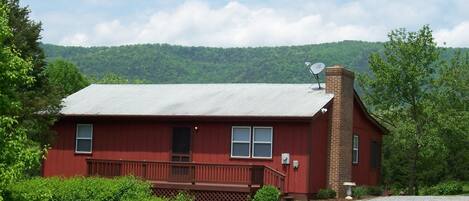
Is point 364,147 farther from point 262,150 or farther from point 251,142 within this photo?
point 251,142

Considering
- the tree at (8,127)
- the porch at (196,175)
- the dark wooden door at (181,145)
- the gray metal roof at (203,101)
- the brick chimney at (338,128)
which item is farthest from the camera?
the brick chimney at (338,128)

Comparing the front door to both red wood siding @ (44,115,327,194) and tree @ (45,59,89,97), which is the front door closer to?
red wood siding @ (44,115,327,194)

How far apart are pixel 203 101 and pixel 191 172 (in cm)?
457

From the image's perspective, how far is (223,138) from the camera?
29.6 meters

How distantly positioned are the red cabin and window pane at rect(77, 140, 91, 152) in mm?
40

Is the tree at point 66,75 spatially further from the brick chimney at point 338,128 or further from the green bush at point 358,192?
the green bush at point 358,192

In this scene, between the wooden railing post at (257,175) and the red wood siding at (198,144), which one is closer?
the wooden railing post at (257,175)

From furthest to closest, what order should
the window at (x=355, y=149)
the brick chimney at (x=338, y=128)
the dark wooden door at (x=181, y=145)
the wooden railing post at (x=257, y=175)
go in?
the window at (x=355, y=149) → the brick chimney at (x=338, y=128) → the dark wooden door at (x=181, y=145) → the wooden railing post at (x=257, y=175)

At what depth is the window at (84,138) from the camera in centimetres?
3189

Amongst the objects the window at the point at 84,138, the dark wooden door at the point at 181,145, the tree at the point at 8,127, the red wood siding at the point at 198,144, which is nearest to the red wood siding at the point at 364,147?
the red wood siding at the point at 198,144

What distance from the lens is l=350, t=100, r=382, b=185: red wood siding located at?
33.3 metres

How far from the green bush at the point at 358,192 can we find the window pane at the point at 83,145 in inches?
415

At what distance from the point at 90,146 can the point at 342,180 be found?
9994 millimetres

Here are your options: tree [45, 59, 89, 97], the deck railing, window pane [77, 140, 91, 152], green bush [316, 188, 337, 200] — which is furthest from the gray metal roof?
tree [45, 59, 89, 97]
